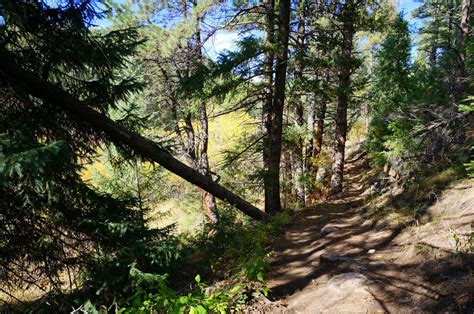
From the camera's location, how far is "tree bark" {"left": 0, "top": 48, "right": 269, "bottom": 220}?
5.24 metres

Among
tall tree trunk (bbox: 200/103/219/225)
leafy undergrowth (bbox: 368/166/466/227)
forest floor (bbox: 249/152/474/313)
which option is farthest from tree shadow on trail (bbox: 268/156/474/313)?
tall tree trunk (bbox: 200/103/219/225)

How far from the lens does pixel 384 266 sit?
4.63 meters

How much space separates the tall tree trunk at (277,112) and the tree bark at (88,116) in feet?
7.27

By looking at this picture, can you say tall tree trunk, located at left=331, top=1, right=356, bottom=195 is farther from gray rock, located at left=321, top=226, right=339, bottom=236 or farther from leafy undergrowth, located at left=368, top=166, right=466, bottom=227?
gray rock, located at left=321, top=226, right=339, bottom=236

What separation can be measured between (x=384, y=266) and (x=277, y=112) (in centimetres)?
515

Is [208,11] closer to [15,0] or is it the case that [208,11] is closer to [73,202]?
[15,0]

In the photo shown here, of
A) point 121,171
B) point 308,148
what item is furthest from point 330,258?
point 308,148

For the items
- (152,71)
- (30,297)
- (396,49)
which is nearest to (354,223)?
(396,49)

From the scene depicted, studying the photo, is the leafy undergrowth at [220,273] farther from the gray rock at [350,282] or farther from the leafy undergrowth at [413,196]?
the leafy undergrowth at [413,196]

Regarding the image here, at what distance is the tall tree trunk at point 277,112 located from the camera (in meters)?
8.19

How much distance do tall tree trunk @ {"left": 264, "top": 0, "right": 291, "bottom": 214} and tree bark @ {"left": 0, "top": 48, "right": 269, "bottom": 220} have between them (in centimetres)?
222

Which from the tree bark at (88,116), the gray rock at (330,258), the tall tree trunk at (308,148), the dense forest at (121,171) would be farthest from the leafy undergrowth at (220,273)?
the tall tree trunk at (308,148)

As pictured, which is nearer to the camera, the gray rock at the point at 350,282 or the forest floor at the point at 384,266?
the forest floor at the point at 384,266

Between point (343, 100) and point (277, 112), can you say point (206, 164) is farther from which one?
point (343, 100)
